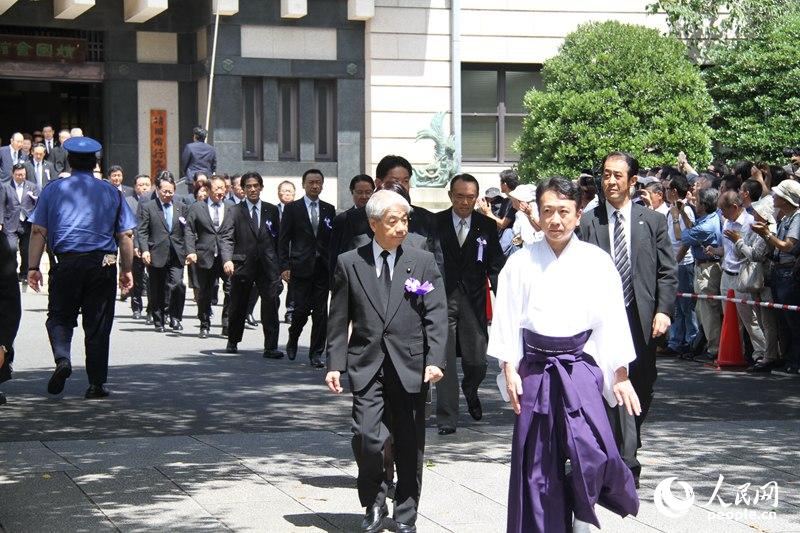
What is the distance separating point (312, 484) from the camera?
8680 millimetres

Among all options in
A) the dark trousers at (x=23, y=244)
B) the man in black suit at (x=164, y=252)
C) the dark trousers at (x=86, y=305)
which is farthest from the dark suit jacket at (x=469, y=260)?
the dark trousers at (x=23, y=244)

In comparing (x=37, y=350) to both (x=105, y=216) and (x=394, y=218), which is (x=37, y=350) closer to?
(x=105, y=216)

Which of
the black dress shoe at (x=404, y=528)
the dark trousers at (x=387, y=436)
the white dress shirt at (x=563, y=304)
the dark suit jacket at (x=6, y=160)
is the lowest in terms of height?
the black dress shoe at (x=404, y=528)

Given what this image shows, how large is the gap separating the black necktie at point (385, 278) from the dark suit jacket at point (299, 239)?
7330 mm

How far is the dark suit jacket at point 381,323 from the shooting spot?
766 cm

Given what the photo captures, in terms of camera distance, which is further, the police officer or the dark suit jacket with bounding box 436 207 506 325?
the police officer

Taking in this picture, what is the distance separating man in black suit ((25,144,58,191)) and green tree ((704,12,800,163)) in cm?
1258

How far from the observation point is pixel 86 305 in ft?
40.7

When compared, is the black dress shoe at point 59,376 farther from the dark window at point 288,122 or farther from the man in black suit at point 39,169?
the dark window at point 288,122

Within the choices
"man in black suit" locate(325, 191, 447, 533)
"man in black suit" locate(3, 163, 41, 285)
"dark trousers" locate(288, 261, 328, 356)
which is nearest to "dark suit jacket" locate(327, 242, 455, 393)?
"man in black suit" locate(325, 191, 447, 533)

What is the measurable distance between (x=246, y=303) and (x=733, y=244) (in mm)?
5389

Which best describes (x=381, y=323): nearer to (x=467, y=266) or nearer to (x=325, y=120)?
(x=467, y=266)

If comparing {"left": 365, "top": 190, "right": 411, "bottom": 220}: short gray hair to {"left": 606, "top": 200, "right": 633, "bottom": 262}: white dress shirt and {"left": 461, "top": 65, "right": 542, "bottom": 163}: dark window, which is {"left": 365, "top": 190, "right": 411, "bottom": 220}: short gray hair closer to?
{"left": 606, "top": 200, "right": 633, "bottom": 262}: white dress shirt

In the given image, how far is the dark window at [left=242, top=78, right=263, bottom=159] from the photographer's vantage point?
29.3 metres
